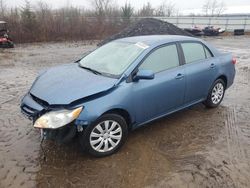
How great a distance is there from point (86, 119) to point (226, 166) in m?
2.02

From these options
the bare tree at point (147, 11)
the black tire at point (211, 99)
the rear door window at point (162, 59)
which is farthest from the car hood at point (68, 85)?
the bare tree at point (147, 11)

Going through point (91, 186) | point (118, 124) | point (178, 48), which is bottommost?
point (91, 186)

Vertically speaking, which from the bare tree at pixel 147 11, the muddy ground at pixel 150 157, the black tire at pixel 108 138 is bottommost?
the muddy ground at pixel 150 157

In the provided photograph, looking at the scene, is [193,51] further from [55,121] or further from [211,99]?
[55,121]

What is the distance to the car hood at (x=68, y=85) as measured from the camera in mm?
3453

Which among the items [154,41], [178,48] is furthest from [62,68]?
[178,48]

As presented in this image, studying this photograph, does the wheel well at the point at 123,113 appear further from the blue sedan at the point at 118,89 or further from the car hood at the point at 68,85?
the car hood at the point at 68,85

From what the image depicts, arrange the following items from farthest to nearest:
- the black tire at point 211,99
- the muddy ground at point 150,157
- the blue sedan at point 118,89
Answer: the black tire at point 211,99, the blue sedan at point 118,89, the muddy ground at point 150,157

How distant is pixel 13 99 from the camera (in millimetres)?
6172

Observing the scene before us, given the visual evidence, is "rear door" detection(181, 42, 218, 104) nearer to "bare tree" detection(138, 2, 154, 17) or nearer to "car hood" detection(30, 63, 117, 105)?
"car hood" detection(30, 63, 117, 105)

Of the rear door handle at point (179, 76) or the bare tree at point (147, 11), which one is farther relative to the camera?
the bare tree at point (147, 11)

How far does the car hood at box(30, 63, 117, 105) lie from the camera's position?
3.45m

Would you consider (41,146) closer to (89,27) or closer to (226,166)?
(226,166)

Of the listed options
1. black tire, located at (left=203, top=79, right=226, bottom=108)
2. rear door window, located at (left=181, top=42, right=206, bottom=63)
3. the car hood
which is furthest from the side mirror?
black tire, located at (left=203, top=79, right=226, bottom=108)
